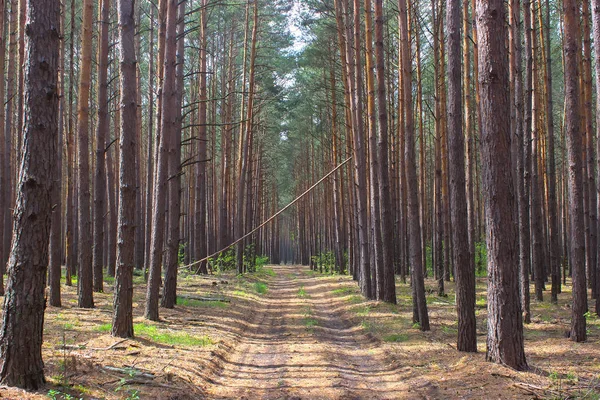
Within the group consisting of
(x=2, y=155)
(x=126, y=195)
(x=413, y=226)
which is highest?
(x=2, y=155)

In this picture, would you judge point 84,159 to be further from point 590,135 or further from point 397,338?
point 590,135

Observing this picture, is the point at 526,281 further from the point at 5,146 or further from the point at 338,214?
the point at 338,214

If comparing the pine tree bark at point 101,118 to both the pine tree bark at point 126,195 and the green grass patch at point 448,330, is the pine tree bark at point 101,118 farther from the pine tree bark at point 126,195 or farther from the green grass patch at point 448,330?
the green grass patch at point 448,330

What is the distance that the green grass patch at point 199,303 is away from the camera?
13291 millimetres

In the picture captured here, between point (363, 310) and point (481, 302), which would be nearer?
point (363, 310)

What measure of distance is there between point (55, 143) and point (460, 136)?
5.26 meters

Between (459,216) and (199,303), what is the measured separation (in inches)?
307

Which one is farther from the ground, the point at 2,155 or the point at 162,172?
the point at 2,155

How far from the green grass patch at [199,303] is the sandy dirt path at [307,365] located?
1438mm

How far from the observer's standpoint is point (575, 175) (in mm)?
9016

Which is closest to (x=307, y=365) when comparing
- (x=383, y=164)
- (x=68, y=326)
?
(x=68, y=326)

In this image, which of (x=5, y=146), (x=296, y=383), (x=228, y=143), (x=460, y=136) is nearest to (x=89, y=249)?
(x=5, y=146)

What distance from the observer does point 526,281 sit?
1029 cm

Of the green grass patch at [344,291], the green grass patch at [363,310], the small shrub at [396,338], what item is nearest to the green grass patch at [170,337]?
the small shrub at [396,338]
